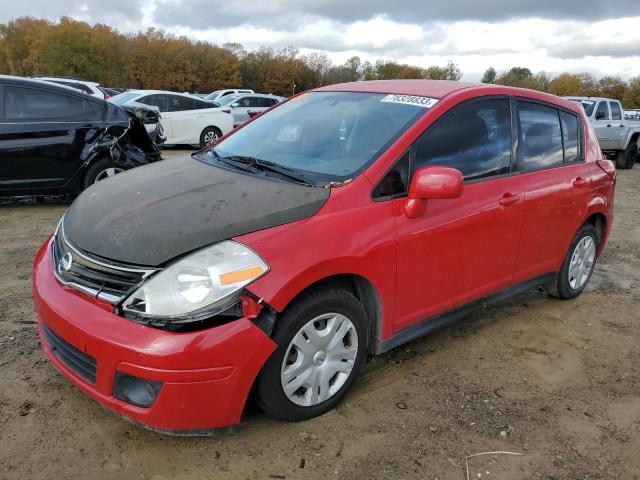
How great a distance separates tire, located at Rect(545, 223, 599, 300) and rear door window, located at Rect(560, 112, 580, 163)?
614 mm

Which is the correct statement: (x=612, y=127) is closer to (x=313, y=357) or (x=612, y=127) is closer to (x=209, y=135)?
(x=209, y=135)

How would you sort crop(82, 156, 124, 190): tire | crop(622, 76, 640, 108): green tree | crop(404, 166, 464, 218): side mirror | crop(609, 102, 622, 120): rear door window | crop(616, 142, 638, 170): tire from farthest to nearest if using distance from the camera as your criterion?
crop(622, 76, 640, 108): green tree < crop(616, 142, 638, 170): tire < crop(609, 102, 622, 120): rear door window < crop(82, 156, 124, 190): tire < crop(404, 166, 464, 218): side mirror

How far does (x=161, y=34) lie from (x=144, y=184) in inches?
3859

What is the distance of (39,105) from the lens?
253 inches

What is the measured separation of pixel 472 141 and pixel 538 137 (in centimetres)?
81

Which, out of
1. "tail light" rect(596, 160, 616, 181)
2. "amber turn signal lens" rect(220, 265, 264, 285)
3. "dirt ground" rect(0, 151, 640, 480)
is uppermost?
"tail light" rect(596, 160, 616, 181)

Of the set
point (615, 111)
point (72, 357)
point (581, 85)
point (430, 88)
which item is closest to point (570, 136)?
point (430, 88)

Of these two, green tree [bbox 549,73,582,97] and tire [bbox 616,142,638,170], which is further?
green tree [bbox 549,73,582,97]

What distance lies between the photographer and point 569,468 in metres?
2.56

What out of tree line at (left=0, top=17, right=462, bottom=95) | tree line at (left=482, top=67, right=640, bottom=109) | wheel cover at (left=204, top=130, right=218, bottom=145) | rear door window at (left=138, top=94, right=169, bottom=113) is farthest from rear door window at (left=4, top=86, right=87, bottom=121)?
tree line at (left=0, top=17, right=462, bottom=95)

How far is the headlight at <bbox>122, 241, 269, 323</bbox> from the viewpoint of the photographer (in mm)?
2275

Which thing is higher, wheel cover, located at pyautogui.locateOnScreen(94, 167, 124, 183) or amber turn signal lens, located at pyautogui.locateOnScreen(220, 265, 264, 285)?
amber turn signal lens, located at pyautogui.locateOnScreen(220, 265, 264, 285)

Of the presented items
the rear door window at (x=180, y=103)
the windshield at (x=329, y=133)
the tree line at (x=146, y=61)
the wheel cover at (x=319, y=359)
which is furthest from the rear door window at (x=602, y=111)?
the tree line at (x=146, y=61)

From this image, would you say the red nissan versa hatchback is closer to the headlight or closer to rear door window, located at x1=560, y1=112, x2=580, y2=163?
the headlight
